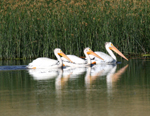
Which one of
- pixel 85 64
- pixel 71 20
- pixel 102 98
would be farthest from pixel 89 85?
pixel 71 20

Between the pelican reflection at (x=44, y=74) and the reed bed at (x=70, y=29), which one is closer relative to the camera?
the pelican reflection at (x=44, y=74)

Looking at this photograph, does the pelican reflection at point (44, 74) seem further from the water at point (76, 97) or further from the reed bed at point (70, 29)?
the reed bed at point (70, 29)

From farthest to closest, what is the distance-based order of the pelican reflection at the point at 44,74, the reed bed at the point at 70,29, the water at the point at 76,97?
1. the reed bed at the point at 70,29
2. the pelican reflection at the point at 44,74
3. the water at the point at 76,97

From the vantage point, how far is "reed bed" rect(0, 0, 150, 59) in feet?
59.8

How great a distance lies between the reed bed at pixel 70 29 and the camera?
1823 cm

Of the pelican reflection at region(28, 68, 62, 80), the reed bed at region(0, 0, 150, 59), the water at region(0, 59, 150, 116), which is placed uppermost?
the reed bed at region(0, 0, 150, 59)

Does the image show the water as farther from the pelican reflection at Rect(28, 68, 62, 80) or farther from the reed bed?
the reed bed

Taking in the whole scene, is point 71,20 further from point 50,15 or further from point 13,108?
point 13,108

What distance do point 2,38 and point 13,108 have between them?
12416mm

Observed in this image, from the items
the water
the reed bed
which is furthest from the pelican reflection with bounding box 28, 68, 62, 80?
the reed bed

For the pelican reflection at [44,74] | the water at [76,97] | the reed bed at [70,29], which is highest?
the reed bed at [70,29]

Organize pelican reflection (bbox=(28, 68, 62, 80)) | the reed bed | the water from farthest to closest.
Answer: the reed bed, pelican reflection (bbox=(28, 68, 62, 80)), the water

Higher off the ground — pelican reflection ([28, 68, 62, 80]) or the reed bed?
the reed bed

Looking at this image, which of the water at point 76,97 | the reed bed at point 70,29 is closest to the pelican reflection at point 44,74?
the water at point 76,97
